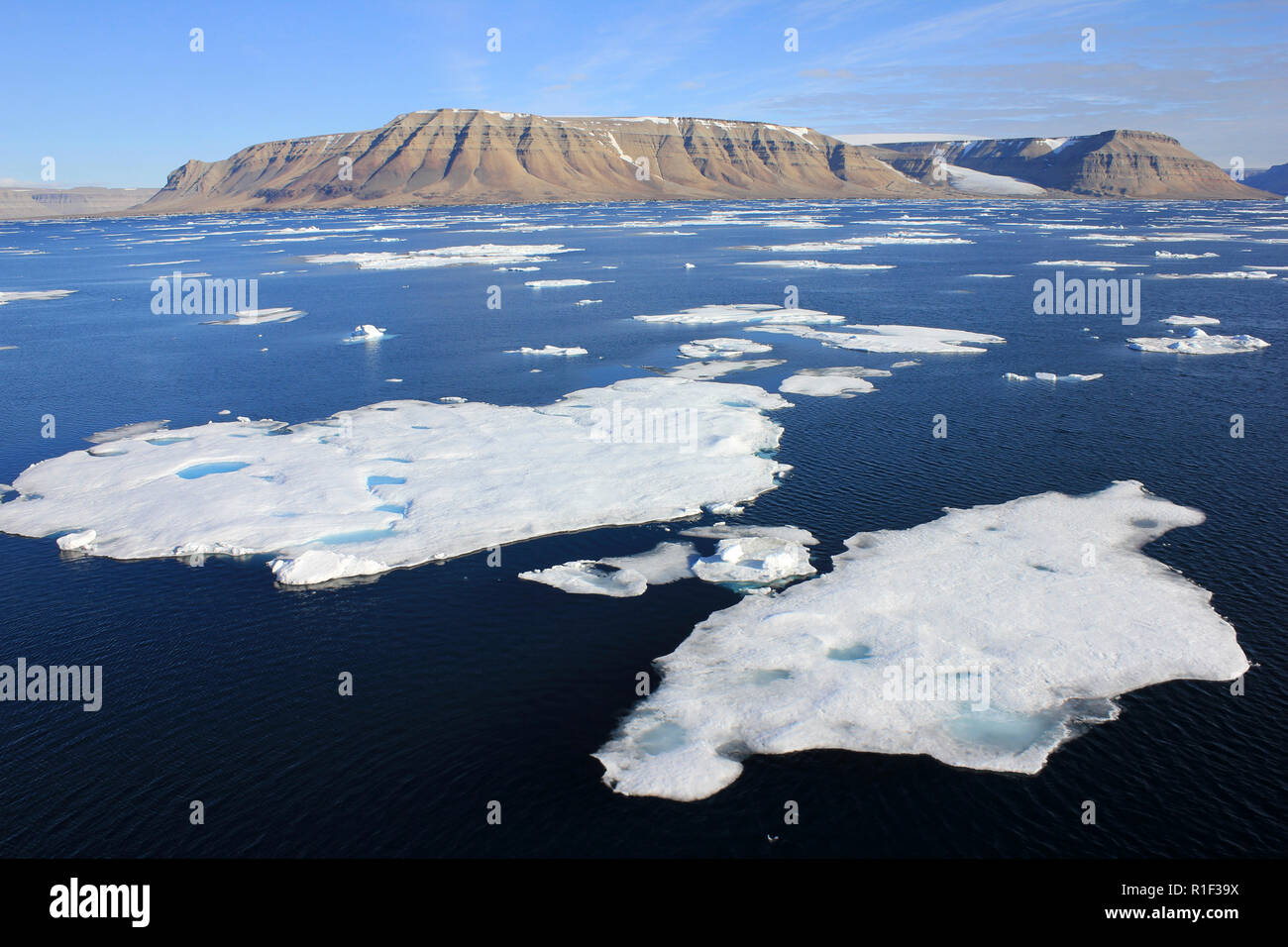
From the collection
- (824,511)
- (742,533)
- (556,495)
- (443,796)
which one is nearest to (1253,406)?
(824,511)

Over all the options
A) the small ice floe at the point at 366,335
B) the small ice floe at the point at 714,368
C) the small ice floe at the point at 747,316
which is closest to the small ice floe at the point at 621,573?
the small ice floe at the point at 714,368

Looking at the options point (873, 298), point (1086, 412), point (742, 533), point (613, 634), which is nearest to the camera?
point (613, 634)

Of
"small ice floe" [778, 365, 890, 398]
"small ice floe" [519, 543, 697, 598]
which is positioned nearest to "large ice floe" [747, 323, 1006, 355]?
"small ice floe" [778, 365, 890, 398]

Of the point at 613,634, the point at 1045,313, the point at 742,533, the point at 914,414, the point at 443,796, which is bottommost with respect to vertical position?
the point at 443,796

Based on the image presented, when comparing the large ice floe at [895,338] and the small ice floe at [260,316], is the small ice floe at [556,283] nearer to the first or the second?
the small ice floe at [260,316]

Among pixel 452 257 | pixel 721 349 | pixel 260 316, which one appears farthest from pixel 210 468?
pixel 452 257

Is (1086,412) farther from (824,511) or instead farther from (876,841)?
(876,841)

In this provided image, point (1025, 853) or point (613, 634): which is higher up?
point (613, 634)
